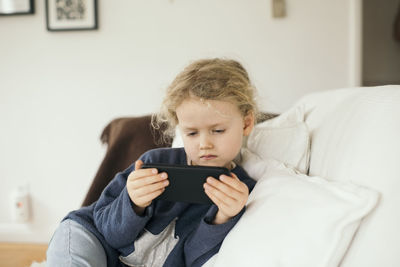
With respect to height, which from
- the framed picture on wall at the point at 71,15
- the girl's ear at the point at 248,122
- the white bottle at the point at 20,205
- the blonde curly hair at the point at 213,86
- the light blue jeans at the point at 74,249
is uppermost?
the framed picture on wall at the point at 71,15

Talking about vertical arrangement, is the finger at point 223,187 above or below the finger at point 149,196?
above

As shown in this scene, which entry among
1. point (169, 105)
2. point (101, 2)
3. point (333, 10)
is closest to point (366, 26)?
point (333, 10)

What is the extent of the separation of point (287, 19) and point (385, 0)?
1.40 meters

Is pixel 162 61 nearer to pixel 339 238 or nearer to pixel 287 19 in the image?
pixel 287 19

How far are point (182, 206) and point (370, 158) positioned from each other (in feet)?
1.85

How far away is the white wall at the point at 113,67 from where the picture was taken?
6.32 ft

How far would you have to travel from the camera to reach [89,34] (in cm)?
205

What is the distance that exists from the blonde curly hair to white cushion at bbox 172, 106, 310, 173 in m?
0.17

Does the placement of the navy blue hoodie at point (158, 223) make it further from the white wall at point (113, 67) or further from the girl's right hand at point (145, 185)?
the white wall at point (113, 67)

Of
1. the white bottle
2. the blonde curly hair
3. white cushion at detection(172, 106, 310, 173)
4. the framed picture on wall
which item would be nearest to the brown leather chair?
white cushion at detection(172, 106, 310, 173)

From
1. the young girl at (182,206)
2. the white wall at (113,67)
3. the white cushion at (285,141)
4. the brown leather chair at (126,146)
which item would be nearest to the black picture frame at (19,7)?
the white wall at (113,67)

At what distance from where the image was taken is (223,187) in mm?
840

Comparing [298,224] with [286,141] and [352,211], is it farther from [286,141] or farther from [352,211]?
[286,141]

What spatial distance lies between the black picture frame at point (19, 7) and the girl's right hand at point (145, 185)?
1.61 metres
